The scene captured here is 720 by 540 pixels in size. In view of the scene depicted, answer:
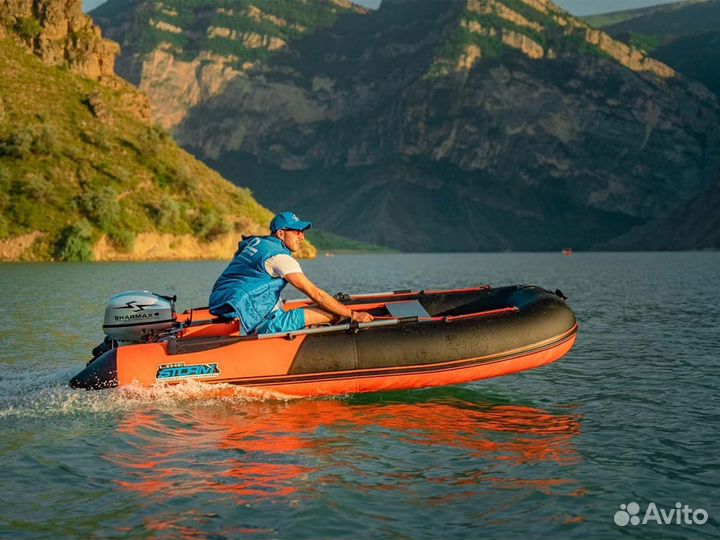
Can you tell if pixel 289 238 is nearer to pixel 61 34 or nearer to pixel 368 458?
pixel 368 458

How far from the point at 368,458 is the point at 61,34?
3927 inches

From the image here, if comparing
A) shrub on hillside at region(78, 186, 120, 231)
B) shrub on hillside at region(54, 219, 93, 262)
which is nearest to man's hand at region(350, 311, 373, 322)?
shrub on hillside at region(54, 219, 93, 262)

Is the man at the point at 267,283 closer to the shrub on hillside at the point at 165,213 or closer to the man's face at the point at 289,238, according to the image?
the man's face at the point at 289,238

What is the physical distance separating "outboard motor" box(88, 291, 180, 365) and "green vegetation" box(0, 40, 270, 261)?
63.5 meters

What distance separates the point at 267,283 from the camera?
33.1ft

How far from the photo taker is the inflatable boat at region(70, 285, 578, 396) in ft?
32.3

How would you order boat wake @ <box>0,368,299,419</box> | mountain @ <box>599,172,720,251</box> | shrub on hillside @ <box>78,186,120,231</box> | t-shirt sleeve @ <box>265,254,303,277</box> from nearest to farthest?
boat wake @ <box>0,368,299,419</box> < t-shirt sleeve @ <box>265,254,303,277</box> < shrub on hillside @ <box>78,186,120,231</box> < mountain @ <box>599,172,720,251</box>

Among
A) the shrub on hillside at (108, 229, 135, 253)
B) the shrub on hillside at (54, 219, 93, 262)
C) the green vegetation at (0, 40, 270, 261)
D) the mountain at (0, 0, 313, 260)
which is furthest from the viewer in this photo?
the shrub on hillside at (108, 229, 135, 253)

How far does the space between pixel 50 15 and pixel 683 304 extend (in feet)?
298

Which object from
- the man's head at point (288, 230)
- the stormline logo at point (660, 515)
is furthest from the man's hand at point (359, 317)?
the stormline logo at point (660, 515)

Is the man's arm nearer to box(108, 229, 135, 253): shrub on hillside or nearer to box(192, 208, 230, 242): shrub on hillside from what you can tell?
box(108, 229, 135, 253): shrub on hillside

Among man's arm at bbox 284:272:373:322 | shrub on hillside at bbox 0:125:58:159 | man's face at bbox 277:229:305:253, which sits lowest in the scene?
man's arm at bbox 284:272:373:322

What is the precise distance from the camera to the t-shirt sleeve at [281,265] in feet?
32.3

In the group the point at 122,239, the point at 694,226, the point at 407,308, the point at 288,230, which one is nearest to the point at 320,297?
the point at 288,230
